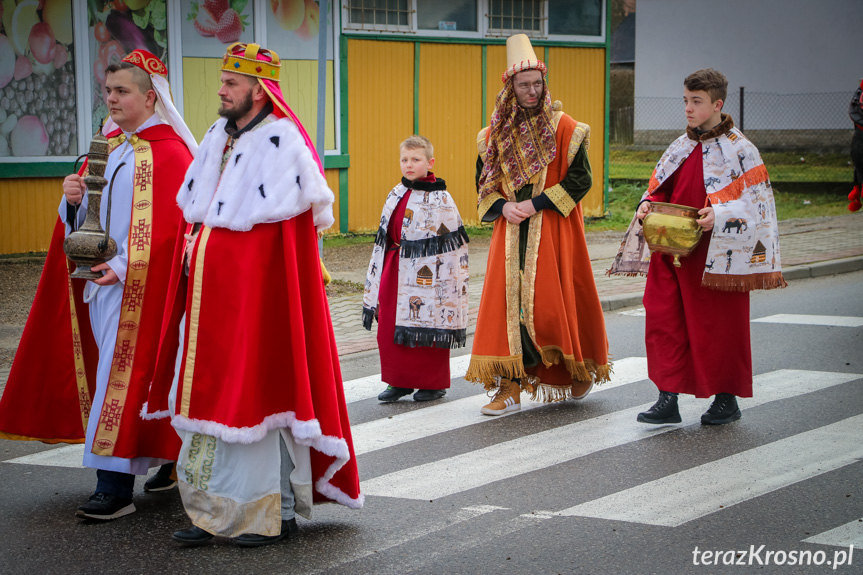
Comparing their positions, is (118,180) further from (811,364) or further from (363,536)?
(811,364)

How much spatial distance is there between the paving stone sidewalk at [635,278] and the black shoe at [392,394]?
1628 mm

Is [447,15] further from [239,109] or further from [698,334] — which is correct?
[239,109]

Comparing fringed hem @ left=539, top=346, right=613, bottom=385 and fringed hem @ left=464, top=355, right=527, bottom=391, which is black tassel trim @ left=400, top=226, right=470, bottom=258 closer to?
fringed hem @ left=464, top=355, right=527, bottom=391

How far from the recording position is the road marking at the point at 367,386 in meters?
7.56

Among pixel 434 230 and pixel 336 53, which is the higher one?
pixel 336 53

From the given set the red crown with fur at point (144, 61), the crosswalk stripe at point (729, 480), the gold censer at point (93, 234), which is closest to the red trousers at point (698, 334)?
the crosswalk stripe at point (729, 480)

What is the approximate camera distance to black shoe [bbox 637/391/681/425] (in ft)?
21.3

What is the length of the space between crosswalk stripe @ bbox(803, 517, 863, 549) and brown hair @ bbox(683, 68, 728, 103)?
2.65 metres

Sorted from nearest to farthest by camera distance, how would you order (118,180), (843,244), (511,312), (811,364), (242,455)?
(242,455) → (118,180) → (511,312) → (811,364) → (843,244)

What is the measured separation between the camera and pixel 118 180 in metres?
5.02

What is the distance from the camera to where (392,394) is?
7.35 meters

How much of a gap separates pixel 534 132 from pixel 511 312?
3.83 feet

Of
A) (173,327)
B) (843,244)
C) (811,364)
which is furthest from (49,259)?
(843,244)

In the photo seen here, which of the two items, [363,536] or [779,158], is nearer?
[363,536]
